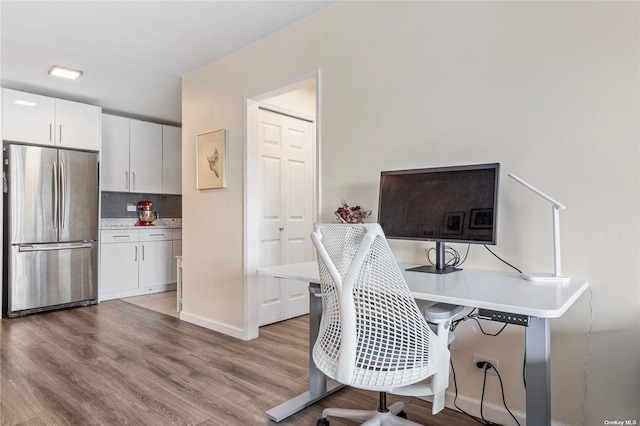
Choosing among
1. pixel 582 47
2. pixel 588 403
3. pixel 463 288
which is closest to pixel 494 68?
pixel 582 47

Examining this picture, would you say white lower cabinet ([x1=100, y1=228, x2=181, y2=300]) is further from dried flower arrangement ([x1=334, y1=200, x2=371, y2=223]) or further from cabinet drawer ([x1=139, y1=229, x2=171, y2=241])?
dried flower arrangement ([x1=334, y1=200, x2=371, y2=223])

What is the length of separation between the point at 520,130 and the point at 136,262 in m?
4.74

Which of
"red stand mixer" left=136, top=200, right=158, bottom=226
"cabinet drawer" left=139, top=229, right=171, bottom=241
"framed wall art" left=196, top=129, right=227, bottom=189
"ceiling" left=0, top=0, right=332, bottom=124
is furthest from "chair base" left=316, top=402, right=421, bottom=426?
"red stand mixer" left=136, top=200, right=158, bottom=226

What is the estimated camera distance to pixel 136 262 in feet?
16.5

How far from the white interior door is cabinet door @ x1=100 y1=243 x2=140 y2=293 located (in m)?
2.36

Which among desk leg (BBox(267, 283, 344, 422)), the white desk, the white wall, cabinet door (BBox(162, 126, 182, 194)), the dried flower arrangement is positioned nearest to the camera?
the white desk

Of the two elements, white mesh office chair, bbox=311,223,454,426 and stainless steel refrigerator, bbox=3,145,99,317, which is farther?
stainless steel refrigerator, bbox=3,145,99,317

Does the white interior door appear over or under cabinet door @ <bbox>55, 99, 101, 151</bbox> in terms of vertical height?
under

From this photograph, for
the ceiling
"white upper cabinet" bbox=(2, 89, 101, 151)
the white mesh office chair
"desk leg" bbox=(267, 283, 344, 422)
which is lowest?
"desk leg" bbox=(267, 283, 344, 422)

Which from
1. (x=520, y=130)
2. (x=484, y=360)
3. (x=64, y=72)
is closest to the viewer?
(x=520, y=130)

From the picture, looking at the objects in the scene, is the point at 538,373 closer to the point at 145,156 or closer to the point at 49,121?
the point at 49,121

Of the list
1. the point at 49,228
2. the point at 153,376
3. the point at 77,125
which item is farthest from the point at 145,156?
the point at 153,376

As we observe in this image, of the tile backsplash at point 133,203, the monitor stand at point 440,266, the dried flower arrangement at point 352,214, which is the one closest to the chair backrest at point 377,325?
the monitor stand at point 440,266

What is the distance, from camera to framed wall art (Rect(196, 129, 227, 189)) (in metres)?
3.48
